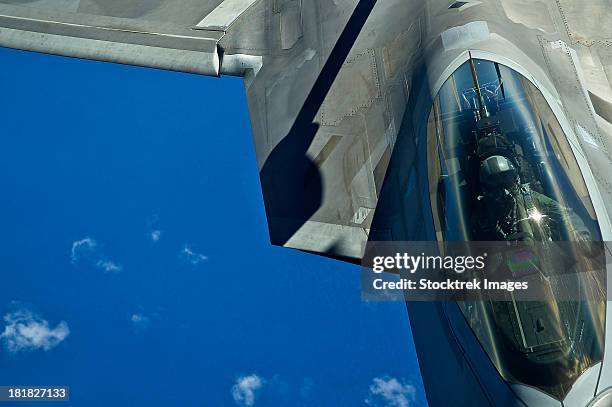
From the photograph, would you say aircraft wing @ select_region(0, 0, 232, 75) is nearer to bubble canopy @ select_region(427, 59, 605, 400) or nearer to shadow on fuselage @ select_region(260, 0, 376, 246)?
shadow on fuselage @ select_region(260, 0, 376, 246)

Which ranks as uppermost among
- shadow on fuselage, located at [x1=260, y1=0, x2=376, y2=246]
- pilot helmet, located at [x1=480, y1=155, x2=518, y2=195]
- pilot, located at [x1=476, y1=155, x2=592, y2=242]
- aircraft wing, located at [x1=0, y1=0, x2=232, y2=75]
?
aircraft wing, located at [x1=0, y1=0, x2=232, y2=75]

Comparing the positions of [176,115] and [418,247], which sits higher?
[176,115]

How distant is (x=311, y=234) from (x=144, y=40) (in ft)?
14.5

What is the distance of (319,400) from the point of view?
10133mm

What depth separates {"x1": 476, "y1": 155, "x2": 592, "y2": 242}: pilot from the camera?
6703 millimetres

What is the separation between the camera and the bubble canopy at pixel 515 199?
616 centimetres

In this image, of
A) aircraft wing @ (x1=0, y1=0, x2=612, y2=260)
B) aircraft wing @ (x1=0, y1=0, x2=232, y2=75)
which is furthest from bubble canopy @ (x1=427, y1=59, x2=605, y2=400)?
aircraft wing @ (x1=0, y1=0, x2=232, y2=75)

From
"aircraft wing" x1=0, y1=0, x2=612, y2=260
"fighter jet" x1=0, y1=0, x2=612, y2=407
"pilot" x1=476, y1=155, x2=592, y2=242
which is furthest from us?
"aircraft wing" x1=0, y1=0, x2=612, y2=260

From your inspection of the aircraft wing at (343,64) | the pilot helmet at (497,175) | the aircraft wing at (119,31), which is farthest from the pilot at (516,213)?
the aircraft wing at (119,31)

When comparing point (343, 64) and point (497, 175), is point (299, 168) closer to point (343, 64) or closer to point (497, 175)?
point (343, 64)

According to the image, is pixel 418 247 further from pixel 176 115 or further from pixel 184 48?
pixel 176 115

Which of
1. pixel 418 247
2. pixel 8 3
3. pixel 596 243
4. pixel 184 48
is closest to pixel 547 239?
pixel 596 243

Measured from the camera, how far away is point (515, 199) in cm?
688

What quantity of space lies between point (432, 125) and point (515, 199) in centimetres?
175
